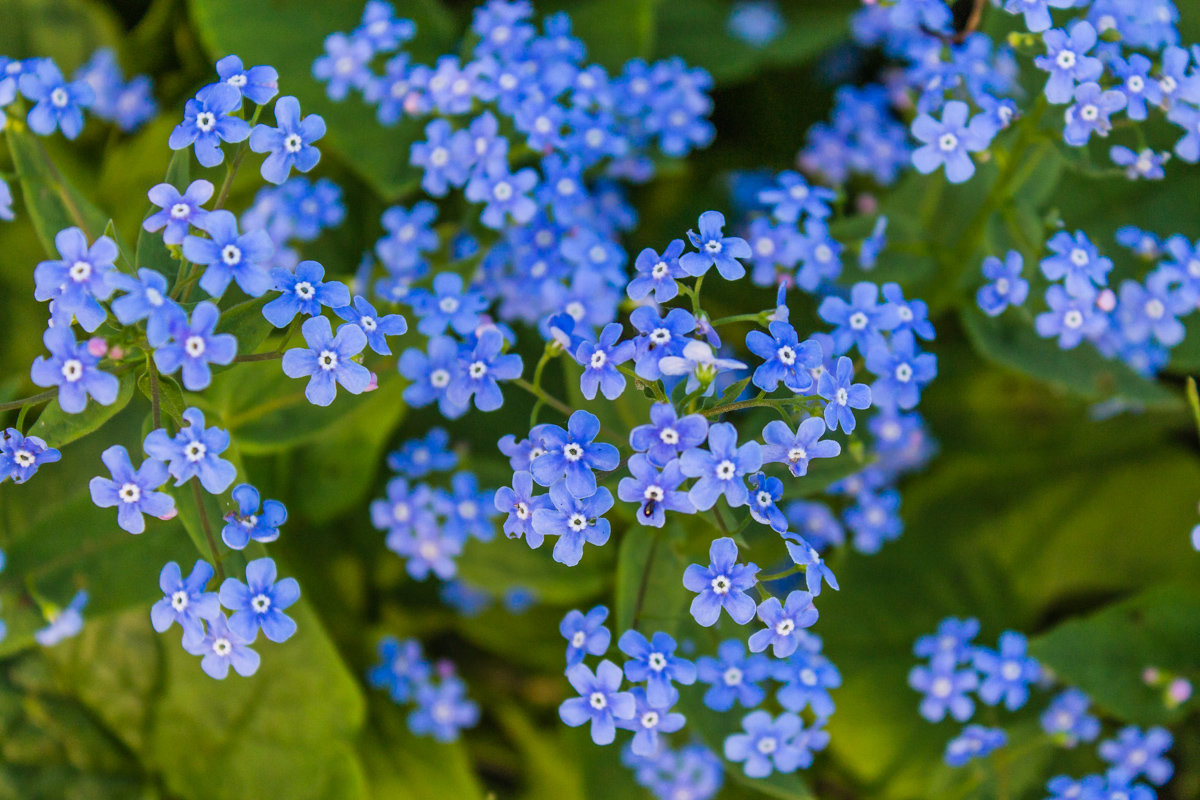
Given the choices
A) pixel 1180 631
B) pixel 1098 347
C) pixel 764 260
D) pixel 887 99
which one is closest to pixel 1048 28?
pixel 764 260

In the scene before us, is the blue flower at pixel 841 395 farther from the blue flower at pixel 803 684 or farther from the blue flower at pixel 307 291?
the blue flower at pixel 307 291

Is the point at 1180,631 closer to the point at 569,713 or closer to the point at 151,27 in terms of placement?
the point at 569,713

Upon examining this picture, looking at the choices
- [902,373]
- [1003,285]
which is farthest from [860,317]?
[1003,285]

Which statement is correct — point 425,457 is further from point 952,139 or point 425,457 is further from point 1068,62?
point 1068,62

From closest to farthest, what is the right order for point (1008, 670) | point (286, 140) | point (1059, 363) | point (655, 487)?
point (655, 487)
point (286, 140)
point (1008, 670)
point (1059, 363)

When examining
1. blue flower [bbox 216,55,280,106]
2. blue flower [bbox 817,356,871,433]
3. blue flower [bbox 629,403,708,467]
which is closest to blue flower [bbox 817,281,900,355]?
blue flower [bbox 817,356,871,433]

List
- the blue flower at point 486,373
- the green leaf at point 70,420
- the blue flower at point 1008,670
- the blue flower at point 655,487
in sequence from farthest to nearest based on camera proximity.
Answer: the blue flower at point 1008,670 → the blue flower at point 486,373 → the green leaf at point 70,420 → the blue flower at point 655,487

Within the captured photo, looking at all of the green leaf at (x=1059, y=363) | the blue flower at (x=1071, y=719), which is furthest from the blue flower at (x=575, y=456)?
the blue flower at (x=1071, y=719)
